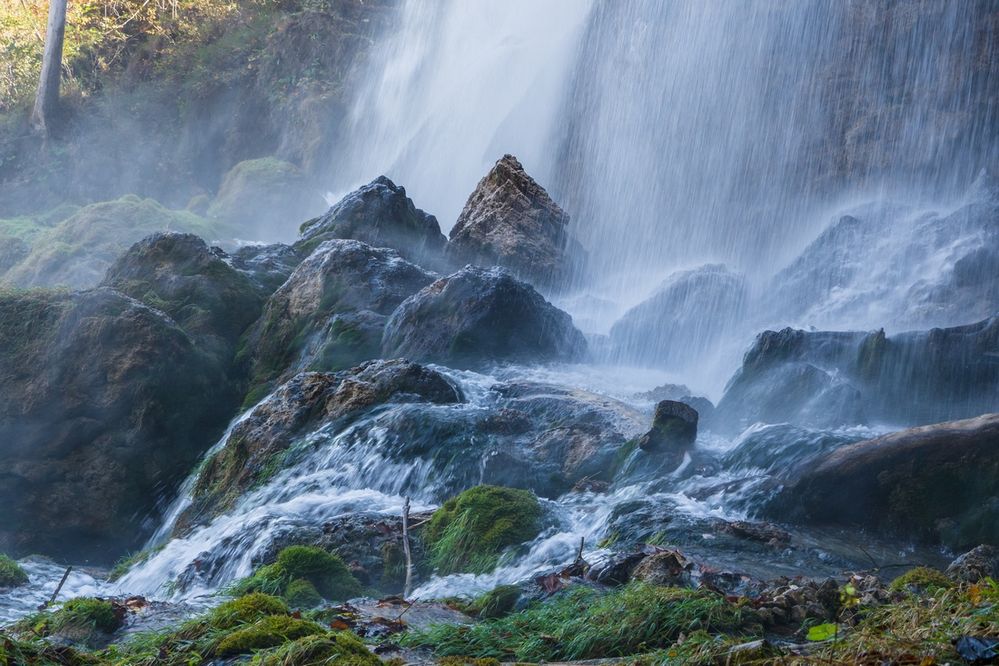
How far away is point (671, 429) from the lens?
30.6 feet

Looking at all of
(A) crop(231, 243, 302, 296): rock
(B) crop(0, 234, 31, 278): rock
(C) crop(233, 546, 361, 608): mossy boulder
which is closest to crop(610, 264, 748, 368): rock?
(A) crop(231, 243, 302, 296): rock

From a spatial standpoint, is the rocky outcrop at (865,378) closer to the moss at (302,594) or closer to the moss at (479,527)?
the moss at (479,527)

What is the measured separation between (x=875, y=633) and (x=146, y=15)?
36.9 metres

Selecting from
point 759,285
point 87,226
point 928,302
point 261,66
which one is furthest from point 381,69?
point 928,302

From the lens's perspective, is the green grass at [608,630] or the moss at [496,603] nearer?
the green grass at [608,630]

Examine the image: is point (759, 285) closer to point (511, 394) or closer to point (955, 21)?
point (955, 21)

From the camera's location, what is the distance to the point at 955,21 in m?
20.0

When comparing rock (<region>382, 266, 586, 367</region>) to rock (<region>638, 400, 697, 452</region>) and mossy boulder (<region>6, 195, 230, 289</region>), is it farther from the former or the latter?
mossy boulder (<region>6, 195, 230, 289</region>)

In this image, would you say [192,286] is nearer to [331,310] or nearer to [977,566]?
[331,310]

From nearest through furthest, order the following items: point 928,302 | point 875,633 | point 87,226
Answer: point 875,633 < point 928,302 < point 87,226

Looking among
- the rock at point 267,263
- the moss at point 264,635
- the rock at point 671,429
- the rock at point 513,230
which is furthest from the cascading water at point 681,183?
the rock at point 267,263

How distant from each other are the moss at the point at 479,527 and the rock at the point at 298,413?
8.90 feet

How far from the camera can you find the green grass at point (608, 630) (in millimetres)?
4453

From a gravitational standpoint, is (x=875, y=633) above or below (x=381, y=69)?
below
